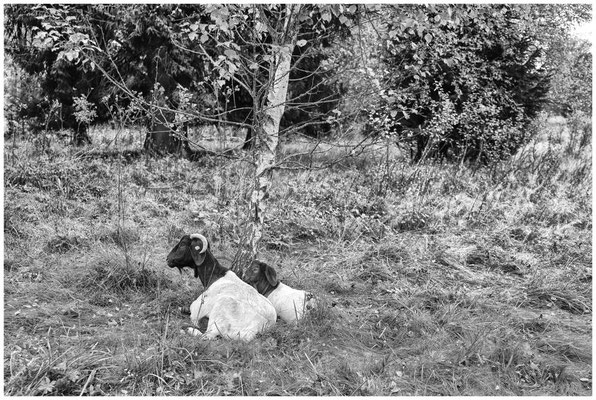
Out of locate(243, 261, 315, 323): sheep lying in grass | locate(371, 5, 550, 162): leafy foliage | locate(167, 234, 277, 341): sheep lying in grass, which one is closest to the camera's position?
locate(167, 234, 277, 341): sheep lying in grass

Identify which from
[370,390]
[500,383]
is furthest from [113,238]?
[500,383]

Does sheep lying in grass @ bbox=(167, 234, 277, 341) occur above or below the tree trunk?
below

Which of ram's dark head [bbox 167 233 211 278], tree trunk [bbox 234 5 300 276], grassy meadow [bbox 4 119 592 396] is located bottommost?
grassy meadow [bbox 4 119 592 396]

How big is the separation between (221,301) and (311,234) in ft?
10.9

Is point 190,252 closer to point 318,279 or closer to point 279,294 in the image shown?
point 279,294

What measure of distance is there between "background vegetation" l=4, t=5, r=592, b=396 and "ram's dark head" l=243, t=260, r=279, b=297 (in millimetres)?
622

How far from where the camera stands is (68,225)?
24.9 feet

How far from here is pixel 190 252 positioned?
227 inches

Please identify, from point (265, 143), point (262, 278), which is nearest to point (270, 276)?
point (262, 278)

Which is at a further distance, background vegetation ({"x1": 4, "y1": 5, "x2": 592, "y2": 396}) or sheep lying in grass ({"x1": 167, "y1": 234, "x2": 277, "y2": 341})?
sheep lying in grass ({"x1": 167, "y1": 234, "x2": 277, "y2": 341})

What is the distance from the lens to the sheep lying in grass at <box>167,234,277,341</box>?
477 cm

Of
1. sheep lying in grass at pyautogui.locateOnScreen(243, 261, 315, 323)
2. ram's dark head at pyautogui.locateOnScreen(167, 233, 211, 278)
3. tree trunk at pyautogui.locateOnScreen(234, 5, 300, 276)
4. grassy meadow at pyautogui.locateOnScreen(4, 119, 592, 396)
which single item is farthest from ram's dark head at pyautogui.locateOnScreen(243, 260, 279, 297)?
grassy meadow at pyautogui.locateOnScreen(4, 119, 592, 396)

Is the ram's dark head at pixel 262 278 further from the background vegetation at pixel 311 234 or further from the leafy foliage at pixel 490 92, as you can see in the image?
the leafy foliage at pixel 490 92

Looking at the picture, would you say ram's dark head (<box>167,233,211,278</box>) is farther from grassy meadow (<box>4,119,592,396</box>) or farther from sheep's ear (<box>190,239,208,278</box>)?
grassy meadow (<box>4,119,592,396</box>)
